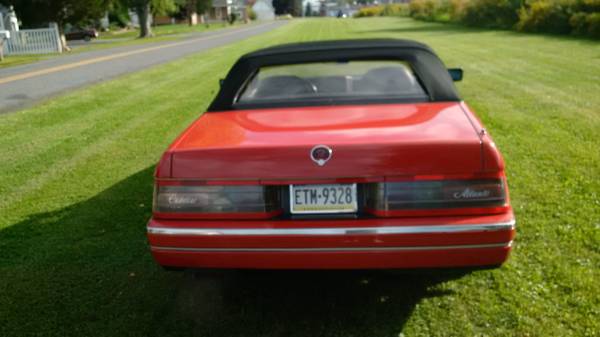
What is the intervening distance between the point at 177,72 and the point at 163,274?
1319 centimetres

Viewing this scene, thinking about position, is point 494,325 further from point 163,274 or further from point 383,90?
point 163,274

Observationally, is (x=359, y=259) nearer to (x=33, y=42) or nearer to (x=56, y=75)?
(x=56, y=75)

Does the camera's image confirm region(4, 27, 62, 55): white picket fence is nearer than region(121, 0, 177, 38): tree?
Yes

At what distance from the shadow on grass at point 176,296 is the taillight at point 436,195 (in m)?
0.34

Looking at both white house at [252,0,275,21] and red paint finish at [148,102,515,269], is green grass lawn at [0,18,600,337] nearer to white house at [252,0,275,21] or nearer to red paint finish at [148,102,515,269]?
red paint finish at [148,102,515,269]

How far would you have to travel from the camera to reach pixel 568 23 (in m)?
24.1

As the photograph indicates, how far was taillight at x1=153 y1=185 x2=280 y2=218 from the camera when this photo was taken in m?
2.67

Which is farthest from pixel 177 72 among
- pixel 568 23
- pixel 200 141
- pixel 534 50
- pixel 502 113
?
pixel 568 23

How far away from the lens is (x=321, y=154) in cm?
260

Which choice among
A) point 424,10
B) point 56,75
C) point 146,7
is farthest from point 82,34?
point 56,75

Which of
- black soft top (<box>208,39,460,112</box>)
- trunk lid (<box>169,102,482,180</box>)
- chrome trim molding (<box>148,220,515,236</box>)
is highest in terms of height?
black soft top (<box>208,39,460,112</box>)

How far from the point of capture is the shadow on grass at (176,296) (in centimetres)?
295

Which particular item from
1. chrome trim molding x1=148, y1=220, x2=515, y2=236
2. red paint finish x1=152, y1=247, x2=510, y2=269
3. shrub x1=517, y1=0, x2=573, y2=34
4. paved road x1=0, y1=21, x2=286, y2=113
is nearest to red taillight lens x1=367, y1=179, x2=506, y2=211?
chrome trim molding x1=148, y1=220, x2=515, y2=236

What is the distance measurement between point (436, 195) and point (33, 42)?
2879 centimetres
